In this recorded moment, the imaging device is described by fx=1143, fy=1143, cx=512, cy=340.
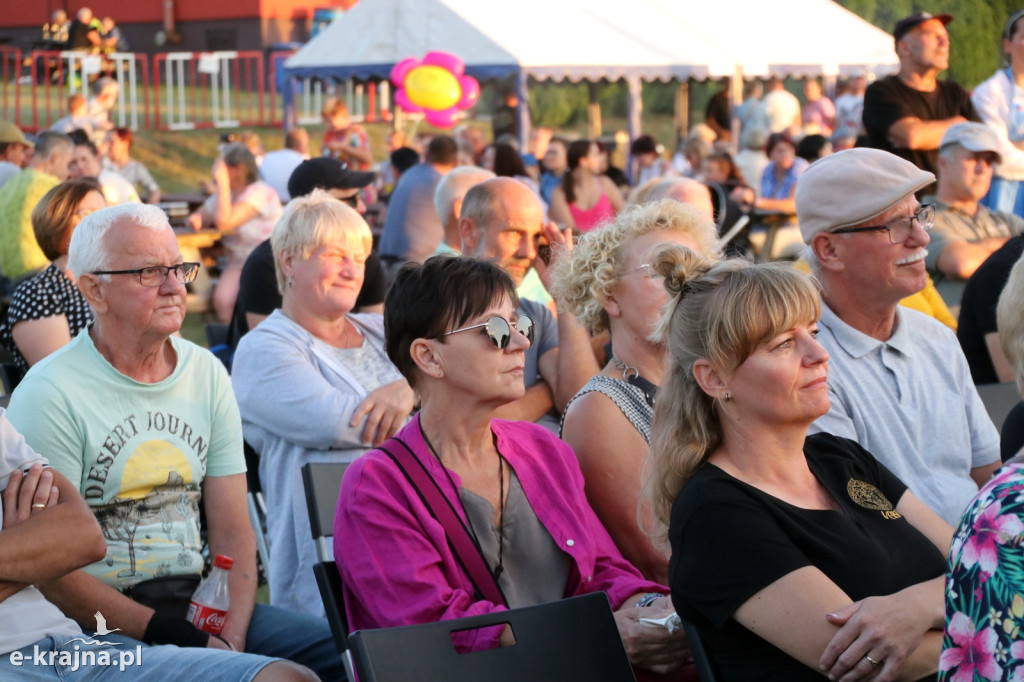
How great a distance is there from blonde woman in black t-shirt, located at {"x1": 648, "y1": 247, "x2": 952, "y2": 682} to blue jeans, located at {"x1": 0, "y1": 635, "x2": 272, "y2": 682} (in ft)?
3.27

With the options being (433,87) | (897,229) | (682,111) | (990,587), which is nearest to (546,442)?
(897,229)

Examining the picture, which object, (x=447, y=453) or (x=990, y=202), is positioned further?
(x=990, y=202)

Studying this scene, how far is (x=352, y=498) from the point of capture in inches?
99.8

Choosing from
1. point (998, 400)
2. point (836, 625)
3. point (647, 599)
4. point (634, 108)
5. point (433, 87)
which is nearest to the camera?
point (836, 625)

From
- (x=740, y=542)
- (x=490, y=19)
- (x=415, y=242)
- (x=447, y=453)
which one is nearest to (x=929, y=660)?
(x=740, y=542)

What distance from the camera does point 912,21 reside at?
619 cm

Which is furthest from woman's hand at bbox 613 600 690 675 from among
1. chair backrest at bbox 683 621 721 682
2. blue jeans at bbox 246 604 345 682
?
blue jeans at bbox 246 604 345 682

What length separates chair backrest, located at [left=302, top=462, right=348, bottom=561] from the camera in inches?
122

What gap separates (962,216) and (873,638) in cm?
376

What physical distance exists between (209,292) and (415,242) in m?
2.22

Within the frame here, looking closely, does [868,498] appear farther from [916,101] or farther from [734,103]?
[734,103]

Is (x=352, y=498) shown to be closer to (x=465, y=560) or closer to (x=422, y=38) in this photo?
(x=465, y=560)

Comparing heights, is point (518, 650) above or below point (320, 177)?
below

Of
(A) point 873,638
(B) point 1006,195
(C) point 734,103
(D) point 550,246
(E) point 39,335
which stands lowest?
(A) point 873,638
